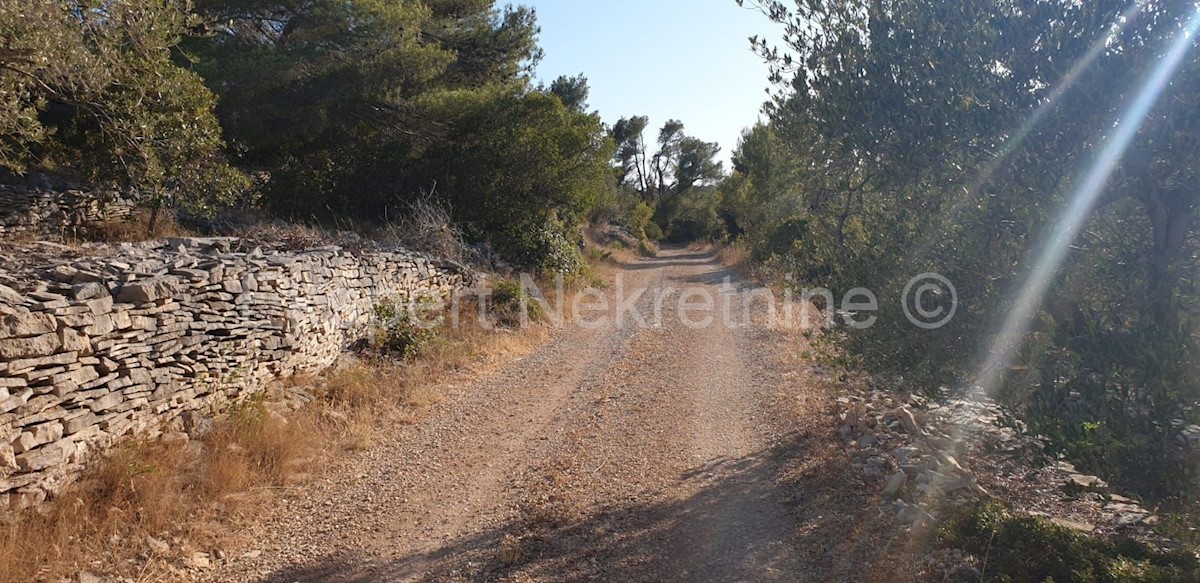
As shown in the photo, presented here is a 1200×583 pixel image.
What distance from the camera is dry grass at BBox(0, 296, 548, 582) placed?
415 cm

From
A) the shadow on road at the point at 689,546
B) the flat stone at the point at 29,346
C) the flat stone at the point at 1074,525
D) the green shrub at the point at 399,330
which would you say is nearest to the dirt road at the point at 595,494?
the shadow on road at the point at 689,546

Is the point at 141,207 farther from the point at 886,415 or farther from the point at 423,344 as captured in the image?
the point at 886,415

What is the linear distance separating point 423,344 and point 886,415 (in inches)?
242

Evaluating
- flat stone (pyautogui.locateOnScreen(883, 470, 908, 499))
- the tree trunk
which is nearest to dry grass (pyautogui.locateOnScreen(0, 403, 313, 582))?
flat stone (pyautogui.locateOnScreen(883, 470, 908, 499))

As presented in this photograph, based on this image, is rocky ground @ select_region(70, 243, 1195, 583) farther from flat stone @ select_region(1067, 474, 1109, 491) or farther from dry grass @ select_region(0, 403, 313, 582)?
dry grass @ select_region(0, 403, 313, 582)

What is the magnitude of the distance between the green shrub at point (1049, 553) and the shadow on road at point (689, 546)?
1.55ft

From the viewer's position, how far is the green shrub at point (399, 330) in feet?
30.5

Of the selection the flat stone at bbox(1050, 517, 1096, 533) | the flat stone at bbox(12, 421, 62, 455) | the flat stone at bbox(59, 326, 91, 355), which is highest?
the flat stone at bbox(59, 326, 91, 355)

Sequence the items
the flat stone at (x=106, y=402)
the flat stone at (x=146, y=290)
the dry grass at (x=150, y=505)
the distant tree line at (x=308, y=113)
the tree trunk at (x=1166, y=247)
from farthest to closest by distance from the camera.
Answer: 1. the distant tree line at (x=308, y=113)
2. the flat stone at (x=146, y=290)
3. the flat stone at (x=106, y=402)
4. the dry grass at (x=150, y=505)
5. the tree trunk at (x=1166, y=247)

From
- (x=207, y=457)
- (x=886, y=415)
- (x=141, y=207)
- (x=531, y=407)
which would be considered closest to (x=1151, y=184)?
(x=886, y=415)

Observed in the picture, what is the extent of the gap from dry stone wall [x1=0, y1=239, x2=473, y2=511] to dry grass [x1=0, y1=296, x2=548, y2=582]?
0.69 ft

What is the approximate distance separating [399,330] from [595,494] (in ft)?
16.7

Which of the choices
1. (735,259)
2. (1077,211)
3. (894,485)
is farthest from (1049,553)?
(735,259)

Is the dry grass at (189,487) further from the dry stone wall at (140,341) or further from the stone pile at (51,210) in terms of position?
the stone pile at (51,210)
